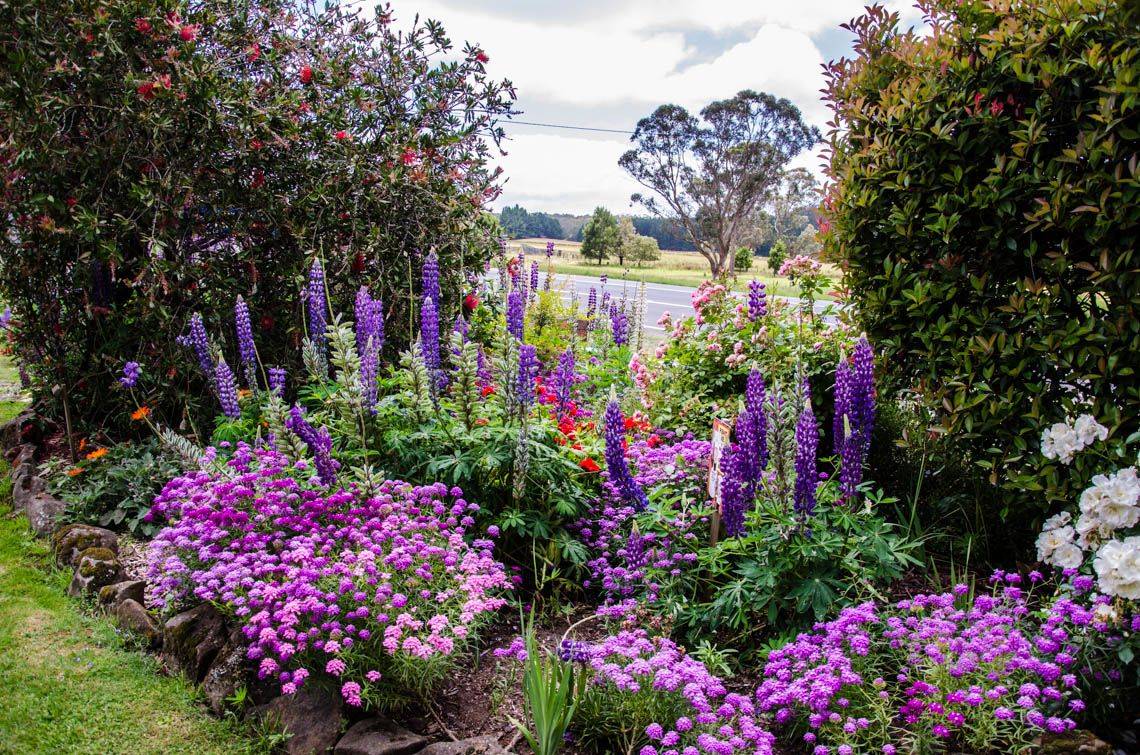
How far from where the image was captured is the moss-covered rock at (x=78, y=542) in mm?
4445

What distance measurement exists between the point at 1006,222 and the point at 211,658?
433cm

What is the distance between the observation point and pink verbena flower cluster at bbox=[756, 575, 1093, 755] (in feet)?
8.16

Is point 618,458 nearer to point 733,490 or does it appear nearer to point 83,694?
point 733,490

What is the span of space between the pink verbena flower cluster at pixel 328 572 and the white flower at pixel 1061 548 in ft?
7.25

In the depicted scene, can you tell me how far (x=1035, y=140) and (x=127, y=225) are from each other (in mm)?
5521

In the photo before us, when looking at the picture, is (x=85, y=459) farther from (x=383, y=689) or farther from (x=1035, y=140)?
(x=1035, y=140)

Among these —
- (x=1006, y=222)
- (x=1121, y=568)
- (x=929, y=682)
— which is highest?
(x=1006, y=222)

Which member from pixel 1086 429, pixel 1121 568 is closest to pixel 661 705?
pixel 1121 568

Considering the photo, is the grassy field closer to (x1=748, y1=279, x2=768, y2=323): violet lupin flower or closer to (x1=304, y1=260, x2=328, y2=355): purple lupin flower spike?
(x1=748, y1=279, x2=768, y2=323): violet lupin flower

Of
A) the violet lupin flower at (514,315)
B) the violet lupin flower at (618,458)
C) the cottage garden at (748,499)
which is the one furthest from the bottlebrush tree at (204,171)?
the violet lupin flower at (618,458)

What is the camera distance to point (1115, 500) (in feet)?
8.98

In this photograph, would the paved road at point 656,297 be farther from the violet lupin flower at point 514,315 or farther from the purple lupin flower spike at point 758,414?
the purple lupin flower spike at point 758,414

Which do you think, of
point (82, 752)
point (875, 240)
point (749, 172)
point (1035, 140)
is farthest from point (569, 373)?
point (749, 172)

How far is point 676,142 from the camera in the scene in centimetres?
2978
